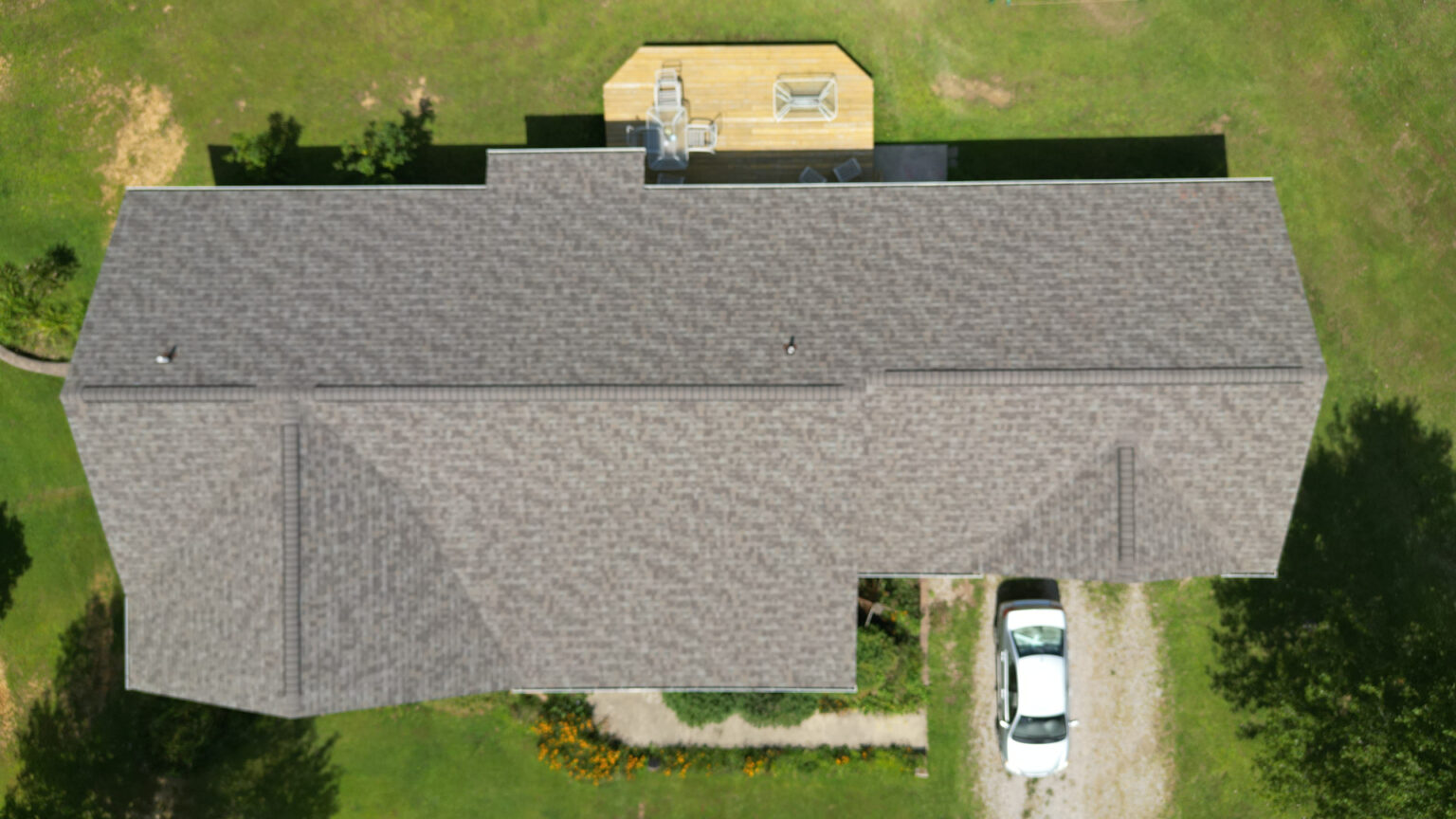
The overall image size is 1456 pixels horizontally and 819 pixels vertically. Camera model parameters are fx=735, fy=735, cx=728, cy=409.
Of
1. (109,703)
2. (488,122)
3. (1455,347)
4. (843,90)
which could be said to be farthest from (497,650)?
(1455,347)

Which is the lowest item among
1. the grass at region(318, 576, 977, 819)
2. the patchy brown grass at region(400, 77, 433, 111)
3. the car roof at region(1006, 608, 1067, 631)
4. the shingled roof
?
the grass at region(318, 576, 977, 819)

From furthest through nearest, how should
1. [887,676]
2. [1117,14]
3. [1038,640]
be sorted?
[1117,14], [887,676], [1038,640]

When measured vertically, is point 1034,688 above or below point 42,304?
below

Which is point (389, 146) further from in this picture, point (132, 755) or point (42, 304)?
point (132, 755)

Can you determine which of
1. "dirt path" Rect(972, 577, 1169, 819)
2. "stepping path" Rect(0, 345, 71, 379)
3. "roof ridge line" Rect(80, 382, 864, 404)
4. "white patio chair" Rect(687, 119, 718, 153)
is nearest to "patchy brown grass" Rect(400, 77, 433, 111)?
"white patio chair" Rect(687, 119, 718, 153)

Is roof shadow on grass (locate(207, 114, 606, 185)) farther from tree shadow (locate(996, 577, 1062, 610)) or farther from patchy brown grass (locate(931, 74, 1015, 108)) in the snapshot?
tree shadow (locate(996, 577, 1062, 610))

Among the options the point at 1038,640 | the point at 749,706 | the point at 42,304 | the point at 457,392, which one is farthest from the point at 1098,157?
the point at 42,304

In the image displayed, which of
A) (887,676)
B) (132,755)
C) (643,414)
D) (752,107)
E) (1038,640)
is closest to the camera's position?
(643,414)
